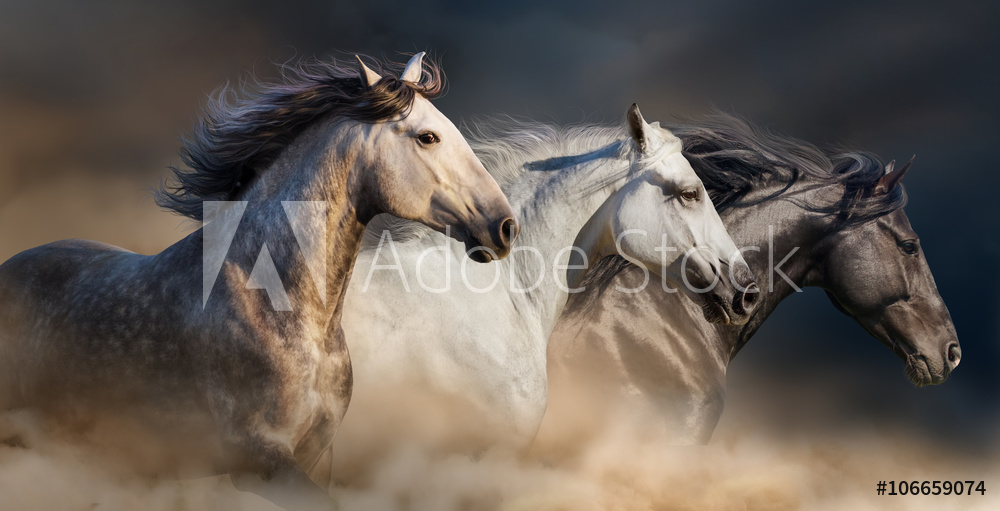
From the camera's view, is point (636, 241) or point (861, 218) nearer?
point (636, 241)

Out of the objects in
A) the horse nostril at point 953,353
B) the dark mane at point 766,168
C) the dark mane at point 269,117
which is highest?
the dark mane at point 269,117

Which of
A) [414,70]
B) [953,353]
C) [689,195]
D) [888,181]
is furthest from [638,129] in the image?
[953,353]

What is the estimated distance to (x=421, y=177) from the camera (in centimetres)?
261

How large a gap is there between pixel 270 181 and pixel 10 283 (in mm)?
898

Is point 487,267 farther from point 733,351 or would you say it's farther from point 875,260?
point 875,260

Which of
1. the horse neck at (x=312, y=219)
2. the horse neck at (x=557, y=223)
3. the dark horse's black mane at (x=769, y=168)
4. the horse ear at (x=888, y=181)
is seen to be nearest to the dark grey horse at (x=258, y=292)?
the horse neck at (x=312, y=219)

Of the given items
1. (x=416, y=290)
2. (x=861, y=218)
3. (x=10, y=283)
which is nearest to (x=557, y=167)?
(x=416, y=290)

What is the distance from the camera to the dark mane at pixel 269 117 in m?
2.62

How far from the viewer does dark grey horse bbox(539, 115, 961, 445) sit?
13.4ft

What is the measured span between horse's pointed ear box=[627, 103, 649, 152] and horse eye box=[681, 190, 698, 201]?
0.24 meters

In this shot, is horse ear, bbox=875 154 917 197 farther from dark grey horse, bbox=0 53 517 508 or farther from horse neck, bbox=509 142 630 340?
dark grey horse, bbox=0 53 517 508

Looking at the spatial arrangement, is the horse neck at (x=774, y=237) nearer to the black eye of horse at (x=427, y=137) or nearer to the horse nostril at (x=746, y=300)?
the horse nostril at (x=746, y=300)

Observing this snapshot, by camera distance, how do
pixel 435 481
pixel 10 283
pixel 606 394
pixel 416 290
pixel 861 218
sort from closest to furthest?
pixel 10 283 → pixel 435 481 → pixel 416 290 → pixel 606 394 → pixel 861 218

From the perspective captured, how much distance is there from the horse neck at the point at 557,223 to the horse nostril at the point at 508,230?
91 centimetres
